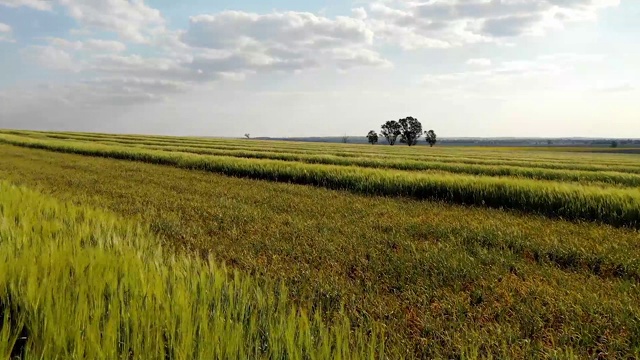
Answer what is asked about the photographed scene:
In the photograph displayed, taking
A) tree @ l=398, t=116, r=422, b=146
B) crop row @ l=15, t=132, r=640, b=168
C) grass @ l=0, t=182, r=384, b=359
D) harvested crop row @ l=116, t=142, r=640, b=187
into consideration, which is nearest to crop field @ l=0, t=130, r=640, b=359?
grass @ l=0, t=182, r=384, b=359

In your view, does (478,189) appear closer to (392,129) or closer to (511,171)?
(511,171)

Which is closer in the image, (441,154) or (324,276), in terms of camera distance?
(324,276)

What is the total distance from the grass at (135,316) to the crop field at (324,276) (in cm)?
1

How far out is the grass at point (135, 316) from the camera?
1.88m

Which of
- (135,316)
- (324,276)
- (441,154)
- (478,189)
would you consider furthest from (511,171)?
(441,154)

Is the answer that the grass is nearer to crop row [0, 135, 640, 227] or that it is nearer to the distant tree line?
crop row [0, 135, 640, 227]

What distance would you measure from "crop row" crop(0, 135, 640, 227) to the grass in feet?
23.5

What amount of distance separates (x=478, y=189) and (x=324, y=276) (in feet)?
22.8

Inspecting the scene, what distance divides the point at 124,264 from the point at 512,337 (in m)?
3.19

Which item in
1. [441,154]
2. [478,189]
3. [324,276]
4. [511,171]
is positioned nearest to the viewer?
[324,276]

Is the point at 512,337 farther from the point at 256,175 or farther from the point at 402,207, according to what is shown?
the point at 256,175

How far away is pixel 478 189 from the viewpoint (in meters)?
9.57

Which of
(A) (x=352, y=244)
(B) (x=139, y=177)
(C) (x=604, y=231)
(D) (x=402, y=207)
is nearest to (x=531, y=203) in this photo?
(C) (x=604, y=231)

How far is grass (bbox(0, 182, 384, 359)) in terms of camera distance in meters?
1.88
